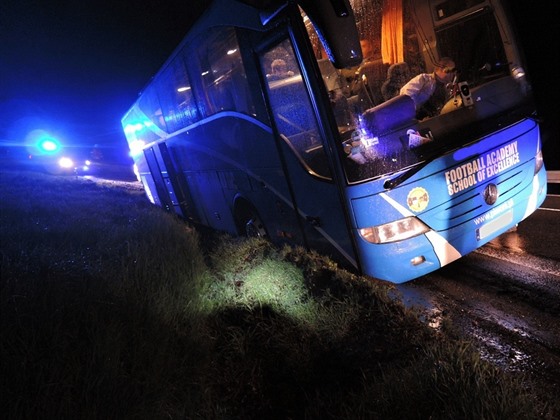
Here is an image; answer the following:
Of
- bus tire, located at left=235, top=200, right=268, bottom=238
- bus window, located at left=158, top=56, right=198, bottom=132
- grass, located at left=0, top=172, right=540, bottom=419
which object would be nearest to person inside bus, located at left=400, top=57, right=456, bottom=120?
grass, located at left=0, top=172, right=540, bottom=419

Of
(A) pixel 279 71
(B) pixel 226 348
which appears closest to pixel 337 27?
(A) pixel 279 71

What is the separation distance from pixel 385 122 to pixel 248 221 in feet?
11.6

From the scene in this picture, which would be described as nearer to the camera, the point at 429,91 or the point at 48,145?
the point at 429,91

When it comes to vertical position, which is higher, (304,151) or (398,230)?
(304,151)

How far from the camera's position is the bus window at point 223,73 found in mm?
4434

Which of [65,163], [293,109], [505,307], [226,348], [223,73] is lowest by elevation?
[505,307]

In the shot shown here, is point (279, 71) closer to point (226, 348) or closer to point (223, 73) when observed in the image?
point (223, 73)

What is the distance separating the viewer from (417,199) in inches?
127

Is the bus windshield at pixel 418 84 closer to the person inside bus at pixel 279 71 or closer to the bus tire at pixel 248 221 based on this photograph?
the person inside bus at pixel 279 71

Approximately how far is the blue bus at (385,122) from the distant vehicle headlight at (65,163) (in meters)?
34.2

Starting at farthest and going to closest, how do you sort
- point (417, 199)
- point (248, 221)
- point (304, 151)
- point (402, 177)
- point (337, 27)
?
1. point (248, 221)
2. point (304, 151)
3. point (417, 199)
4. point (402, 177)
5. point (337, 27)

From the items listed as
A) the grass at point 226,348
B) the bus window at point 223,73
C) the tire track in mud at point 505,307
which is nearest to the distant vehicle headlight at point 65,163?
the grass at point 226,348

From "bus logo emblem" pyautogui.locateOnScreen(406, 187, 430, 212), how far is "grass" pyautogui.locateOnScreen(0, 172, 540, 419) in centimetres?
92

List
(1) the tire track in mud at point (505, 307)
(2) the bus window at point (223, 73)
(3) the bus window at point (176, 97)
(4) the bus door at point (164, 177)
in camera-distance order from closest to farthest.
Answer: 1. (1) the tire track in mud at point (505, 307)
2. (2) the bus window at point (223, 73)
3. (3) the bus window at point (176, 97)
4. (4) the bus door at point (164, 177)
